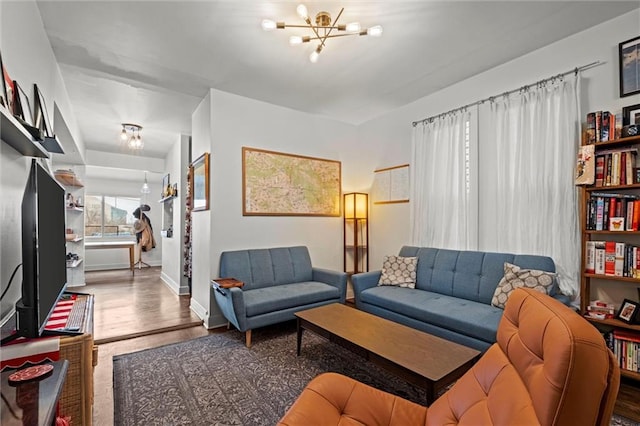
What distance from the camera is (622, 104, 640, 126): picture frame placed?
7.02 feet

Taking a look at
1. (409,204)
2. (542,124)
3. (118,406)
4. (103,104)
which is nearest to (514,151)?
(542,124)

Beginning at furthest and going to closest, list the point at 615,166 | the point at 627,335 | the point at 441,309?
the point at 441,309 → the point at 615,166 → the point at 627,335

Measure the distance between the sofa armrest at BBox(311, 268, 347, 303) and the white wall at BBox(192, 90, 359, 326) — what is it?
456 millimetres

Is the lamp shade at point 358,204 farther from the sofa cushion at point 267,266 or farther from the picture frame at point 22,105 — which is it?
the picture frame at point 22,105

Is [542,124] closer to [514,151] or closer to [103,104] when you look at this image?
[514,151]

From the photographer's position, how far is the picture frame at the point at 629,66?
2.19 m

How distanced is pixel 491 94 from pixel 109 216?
30.4 ft

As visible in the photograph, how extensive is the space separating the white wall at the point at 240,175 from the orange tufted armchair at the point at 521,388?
2.42 metres

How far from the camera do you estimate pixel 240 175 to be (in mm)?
3598

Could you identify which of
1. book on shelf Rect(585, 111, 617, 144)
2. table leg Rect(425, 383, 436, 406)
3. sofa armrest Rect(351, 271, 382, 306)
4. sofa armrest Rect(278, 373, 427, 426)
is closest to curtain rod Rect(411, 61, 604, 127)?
book on shelf Rect(585, 111, 617, 144)

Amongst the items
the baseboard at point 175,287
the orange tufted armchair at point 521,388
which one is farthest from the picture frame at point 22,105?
the baseboard at point 175,287

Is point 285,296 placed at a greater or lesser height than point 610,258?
lesser

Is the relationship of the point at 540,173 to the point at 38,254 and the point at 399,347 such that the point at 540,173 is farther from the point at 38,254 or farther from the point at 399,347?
the point at 38,254

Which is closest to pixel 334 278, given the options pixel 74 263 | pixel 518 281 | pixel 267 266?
pixel 267 266
